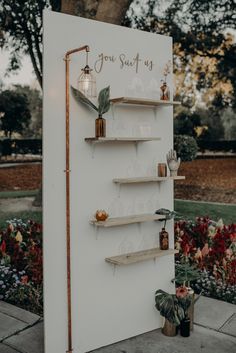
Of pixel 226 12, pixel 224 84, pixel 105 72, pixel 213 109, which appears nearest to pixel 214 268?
pixel 105 72

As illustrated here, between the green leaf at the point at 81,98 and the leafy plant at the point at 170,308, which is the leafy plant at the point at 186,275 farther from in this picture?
the green leaf at the point at 81,98

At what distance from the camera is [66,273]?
3.01 meters

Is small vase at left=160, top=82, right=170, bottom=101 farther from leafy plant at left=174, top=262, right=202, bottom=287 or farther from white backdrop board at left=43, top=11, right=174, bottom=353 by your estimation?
leafy plant at left=174, top=262, right=202, bottom=287

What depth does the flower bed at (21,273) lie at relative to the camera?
156 inches

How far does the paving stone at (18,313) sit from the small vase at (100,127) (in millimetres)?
1751

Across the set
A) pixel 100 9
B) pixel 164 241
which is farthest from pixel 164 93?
pixel 100 9

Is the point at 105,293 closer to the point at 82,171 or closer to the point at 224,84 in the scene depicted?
the point at 82,171

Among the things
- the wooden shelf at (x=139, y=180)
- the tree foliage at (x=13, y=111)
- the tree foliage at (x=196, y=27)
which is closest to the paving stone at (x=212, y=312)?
the wooden shelf at (x=139, y=180)

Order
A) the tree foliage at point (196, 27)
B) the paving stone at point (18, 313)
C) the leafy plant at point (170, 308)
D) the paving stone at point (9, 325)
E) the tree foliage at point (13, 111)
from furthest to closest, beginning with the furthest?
the tree foliage at point (13, 111) < the tree foliage at point (196, 27) < the paving stone at point (18, 313) < the paving stone at point (9, 325) < the leafy plant at point (170, 308)

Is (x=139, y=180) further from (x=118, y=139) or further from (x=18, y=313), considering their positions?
(x=18, y=313)

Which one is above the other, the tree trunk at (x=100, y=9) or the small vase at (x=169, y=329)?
the tree trunk at (x=100, y=9)

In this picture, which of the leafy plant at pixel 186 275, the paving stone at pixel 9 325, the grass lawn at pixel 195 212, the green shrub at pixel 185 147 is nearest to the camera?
the paving stone at pixel 9 325

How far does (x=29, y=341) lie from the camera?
3201 millimetres

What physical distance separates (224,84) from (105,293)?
8836 millimetres
